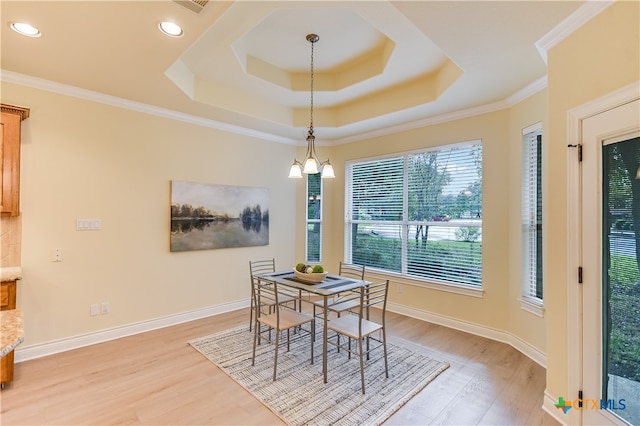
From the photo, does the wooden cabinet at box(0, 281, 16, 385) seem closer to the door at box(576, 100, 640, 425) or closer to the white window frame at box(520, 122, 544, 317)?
the door at box(576, 100, 640, 425)

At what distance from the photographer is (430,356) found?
3.18 meters

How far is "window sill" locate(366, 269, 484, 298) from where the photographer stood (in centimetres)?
384

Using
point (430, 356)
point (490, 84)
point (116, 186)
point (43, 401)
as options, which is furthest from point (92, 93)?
point (430, 356)

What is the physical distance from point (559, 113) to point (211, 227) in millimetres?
4031

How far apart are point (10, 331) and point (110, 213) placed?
260cm

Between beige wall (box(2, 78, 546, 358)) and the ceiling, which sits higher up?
the ceiling

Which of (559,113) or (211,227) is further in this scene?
(211,227)

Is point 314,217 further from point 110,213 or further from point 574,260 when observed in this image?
point 574,260

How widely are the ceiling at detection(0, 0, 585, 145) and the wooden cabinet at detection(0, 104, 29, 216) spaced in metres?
0.50

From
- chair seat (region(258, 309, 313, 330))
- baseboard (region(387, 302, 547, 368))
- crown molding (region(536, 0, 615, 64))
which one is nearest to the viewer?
crown molding (region(536, 0, 615, 64))

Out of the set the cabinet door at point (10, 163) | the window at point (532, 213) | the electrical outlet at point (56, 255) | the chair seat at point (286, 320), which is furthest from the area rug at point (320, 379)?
the cabinet door at point (10, 163)

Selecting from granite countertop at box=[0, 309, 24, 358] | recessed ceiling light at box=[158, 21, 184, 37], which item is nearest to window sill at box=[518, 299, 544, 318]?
granite countertop at box=[0, 309, 24, 358]

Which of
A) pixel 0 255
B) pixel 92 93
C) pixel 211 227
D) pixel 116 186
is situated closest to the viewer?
pixel 0 255

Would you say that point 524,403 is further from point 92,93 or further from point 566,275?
point 92,93
